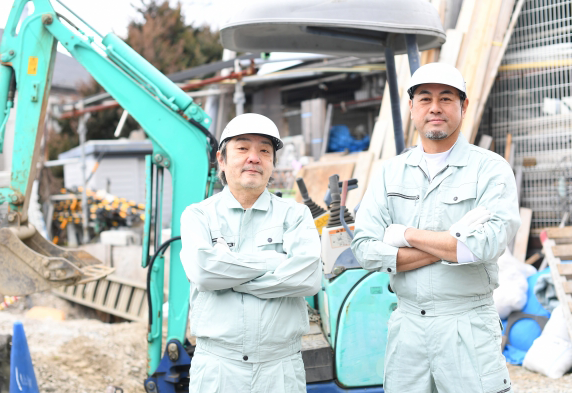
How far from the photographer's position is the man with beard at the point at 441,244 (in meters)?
2.37

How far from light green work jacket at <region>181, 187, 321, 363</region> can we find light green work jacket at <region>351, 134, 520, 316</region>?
0.32 m

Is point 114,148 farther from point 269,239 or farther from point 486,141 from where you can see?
point 269,239

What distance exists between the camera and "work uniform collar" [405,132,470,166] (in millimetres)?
2562

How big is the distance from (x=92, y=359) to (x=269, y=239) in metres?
4.10

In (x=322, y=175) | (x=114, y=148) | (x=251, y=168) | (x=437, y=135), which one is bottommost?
(x=251, y=168)

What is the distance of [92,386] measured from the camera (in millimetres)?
4969

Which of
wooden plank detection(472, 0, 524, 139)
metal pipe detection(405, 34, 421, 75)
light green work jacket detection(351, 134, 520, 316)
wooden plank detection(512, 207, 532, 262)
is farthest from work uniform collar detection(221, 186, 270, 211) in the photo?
wooden plank detection(472, 0, 524, 139)

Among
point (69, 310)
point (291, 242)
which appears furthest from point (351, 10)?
point (69, 310)

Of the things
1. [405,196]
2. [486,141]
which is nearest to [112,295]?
[486,141]

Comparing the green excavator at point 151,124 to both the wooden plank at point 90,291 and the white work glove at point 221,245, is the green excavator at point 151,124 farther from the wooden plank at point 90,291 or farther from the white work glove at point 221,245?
the wooden plank at point 90,291

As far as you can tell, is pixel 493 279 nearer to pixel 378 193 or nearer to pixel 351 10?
pixel 378 193

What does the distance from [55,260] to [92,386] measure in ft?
5.27

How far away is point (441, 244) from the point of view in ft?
7.82

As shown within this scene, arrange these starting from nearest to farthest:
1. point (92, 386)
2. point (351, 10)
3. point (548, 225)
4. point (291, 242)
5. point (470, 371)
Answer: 1. point (470, 371)
2. point (291, 242)
3. point (351, 10)
4. point (92, 386)
5. point (548, 225)
